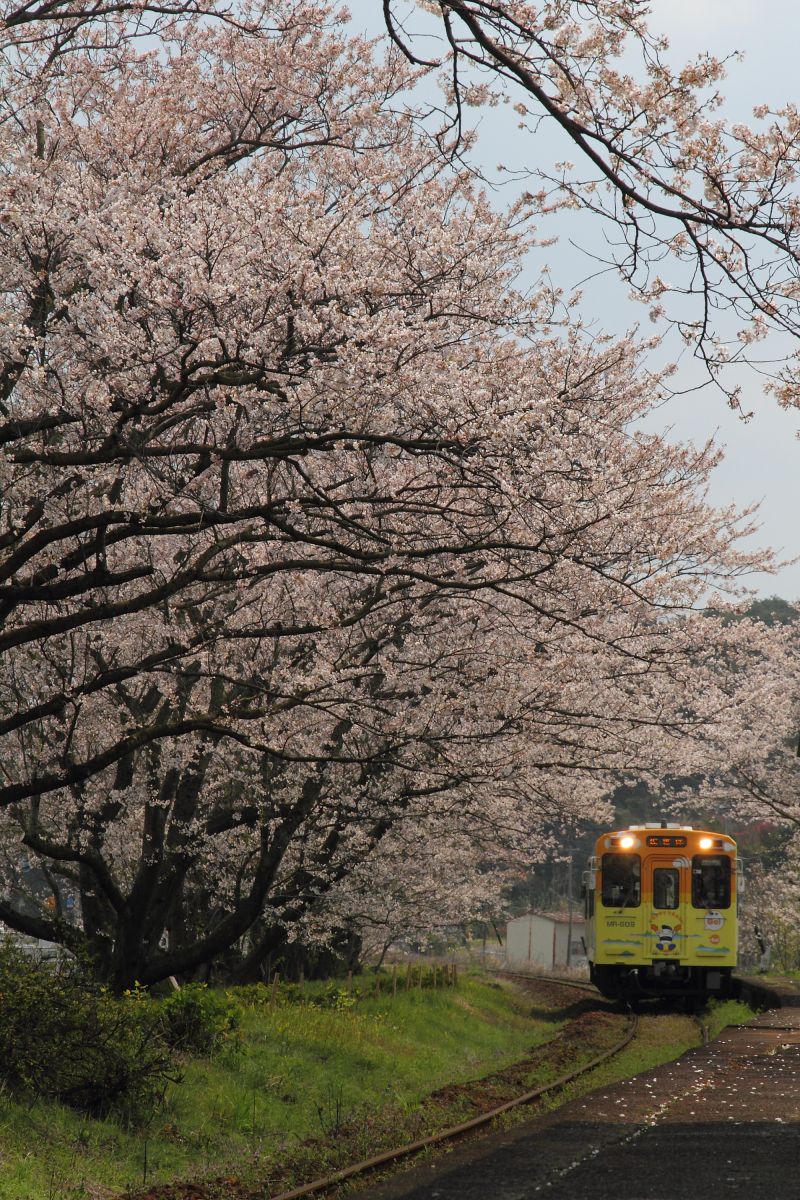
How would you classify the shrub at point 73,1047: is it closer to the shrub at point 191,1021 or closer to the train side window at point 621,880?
the shrub at point 191,1021

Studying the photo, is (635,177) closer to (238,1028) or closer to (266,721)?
(266,721)

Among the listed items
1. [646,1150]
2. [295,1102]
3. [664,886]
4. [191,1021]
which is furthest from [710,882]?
[646,1150]

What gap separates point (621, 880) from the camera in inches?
821

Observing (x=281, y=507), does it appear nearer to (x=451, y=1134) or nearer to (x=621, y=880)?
(x=451, y=1134)

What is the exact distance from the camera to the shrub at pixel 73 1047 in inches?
348

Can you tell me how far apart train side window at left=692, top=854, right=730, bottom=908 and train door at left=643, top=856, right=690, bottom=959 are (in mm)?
236

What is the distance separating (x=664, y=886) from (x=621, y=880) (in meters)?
0.71

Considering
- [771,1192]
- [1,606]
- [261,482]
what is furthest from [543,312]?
[771,1192]

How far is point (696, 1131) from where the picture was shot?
9.11 metres

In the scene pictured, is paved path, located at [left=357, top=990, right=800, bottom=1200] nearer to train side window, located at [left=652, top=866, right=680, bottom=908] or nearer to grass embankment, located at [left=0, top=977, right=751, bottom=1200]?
grass embankment, located at [left=0, top=977, right=751, bottom=1200]

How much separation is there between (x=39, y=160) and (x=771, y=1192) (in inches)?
359

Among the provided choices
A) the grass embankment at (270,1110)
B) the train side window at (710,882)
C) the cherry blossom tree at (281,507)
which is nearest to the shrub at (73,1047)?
the grass embankment at (270,1110)

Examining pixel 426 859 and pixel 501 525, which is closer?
pixel 501 525

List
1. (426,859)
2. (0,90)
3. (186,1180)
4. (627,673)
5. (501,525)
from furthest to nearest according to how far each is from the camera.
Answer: (426,859)
(627,673)
(0,90)
(501,525)
(186,1180)
